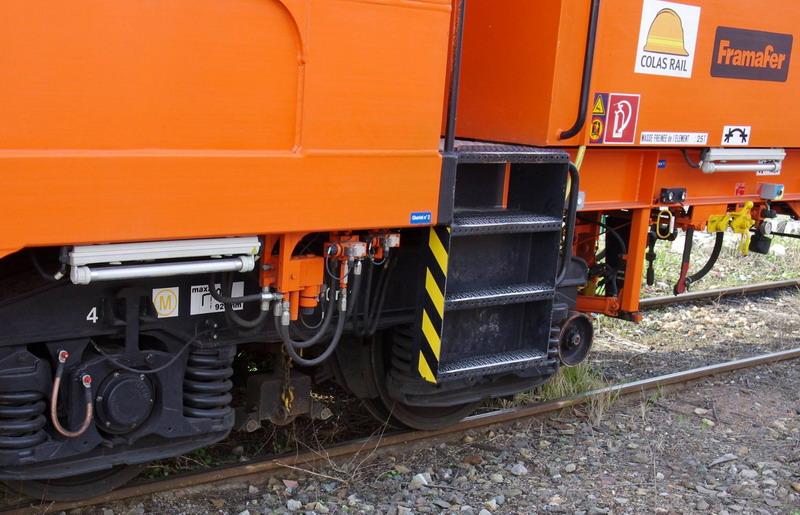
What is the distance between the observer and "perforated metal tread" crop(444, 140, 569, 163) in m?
4.16

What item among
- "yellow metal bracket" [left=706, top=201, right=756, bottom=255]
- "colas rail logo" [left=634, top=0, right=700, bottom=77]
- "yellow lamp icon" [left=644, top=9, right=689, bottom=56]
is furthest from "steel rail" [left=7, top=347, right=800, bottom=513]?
"yellow lamp icon" [left=644, top=9, right=689, bottom=56]

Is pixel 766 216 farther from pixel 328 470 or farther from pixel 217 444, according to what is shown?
pixel 217 444

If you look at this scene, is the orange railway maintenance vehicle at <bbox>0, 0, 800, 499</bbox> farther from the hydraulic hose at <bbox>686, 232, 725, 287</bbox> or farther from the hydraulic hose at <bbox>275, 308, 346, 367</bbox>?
the hydraulic hose at <bbox>686, 232, 725, 287</bbox>

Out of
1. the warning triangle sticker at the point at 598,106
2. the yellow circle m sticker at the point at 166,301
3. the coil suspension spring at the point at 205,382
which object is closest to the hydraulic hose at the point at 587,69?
the warning triangle sticker at the point at 598,106

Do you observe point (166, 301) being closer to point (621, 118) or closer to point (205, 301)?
point (205, 301)

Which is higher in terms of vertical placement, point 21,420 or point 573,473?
point 21,420

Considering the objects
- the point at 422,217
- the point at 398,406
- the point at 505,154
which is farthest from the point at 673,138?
the point at 398,406

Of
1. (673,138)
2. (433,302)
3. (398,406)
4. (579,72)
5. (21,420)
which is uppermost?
(579,72)

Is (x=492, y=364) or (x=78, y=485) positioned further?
(x=492, y=364)

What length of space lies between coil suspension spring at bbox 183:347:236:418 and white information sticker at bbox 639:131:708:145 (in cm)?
291

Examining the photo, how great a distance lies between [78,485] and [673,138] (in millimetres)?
4028

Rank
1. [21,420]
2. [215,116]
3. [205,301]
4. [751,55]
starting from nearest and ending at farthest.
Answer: [215,116]
[21,420]
[205,301]
[751,55]

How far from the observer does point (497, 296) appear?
446cm

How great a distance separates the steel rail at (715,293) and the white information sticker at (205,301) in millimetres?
5158
